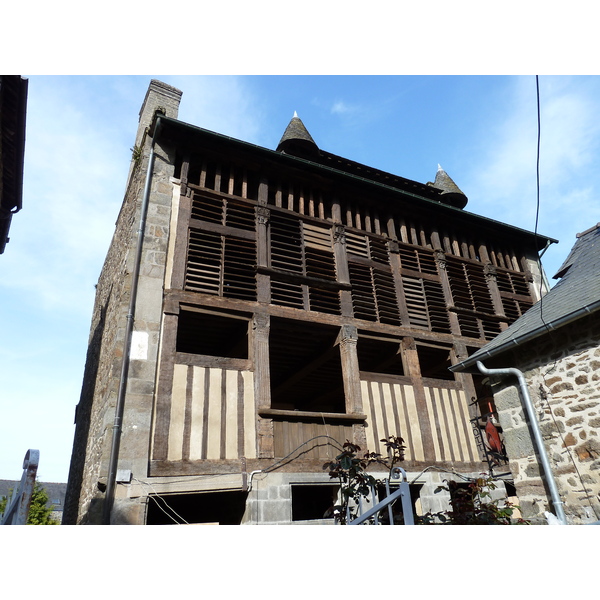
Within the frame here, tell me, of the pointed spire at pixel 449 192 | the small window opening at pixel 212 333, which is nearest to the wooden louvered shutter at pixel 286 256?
the small window opening at pixel 212 333

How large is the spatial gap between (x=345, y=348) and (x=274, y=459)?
8.65 feet

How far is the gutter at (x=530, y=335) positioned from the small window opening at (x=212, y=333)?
391 centimetres

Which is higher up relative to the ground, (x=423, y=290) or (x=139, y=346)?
(x=423, y=290)

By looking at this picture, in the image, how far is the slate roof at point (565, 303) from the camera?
5617 millimetres

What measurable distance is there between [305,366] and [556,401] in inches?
229

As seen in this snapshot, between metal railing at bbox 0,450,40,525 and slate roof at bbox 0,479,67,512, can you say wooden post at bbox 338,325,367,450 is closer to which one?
metal railing at bbox 0,450,40,525

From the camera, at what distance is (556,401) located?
5.78 meters

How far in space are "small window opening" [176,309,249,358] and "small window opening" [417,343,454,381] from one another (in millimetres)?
3886

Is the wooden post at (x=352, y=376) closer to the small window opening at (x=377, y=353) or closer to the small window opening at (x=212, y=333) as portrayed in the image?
the small window opening at (x=377, y=353)

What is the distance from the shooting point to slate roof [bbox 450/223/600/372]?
5.62 m

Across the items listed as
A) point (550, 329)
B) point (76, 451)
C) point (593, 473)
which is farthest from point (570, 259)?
point (76, 451)

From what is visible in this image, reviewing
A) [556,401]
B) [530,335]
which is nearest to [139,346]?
[530,335]

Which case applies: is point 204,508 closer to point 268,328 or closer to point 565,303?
point 268,328

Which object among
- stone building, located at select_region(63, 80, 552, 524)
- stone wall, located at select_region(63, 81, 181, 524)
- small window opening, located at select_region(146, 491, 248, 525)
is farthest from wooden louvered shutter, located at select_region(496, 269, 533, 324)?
stone wall, located at select_region(63, 81, 181, 524)
